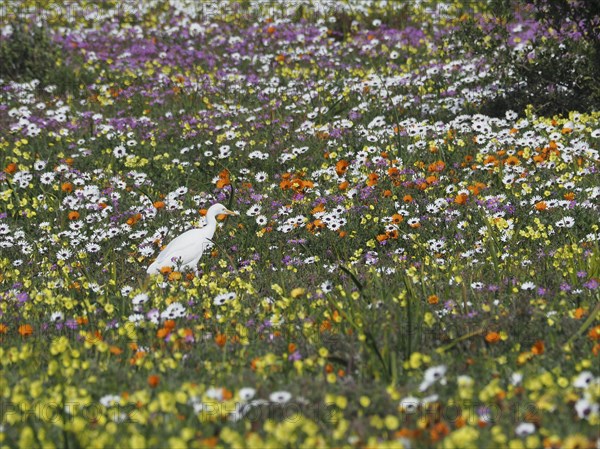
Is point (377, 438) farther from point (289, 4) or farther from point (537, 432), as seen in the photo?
point (289, 4)

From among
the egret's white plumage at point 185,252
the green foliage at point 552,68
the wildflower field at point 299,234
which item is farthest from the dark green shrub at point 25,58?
the egret's white plumage at point 185,252

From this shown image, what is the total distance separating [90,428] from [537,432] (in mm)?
1856

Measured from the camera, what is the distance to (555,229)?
6031 millimetres

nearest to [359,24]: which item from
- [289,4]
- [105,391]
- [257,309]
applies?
[289,4]

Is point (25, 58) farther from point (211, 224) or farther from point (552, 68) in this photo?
point (552, 68)

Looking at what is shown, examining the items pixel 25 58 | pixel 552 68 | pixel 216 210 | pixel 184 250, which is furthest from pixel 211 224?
pixel 25 58

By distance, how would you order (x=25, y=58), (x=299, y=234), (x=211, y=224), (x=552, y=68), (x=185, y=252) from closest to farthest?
(x=185, y=252) → (x=211, y=224) → (x=299, y=234) → (x=552, y=68) → (x=25, y=58)

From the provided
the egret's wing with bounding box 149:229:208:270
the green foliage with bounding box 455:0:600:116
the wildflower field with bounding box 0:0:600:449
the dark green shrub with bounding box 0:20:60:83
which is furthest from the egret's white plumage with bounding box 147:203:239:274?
the dark green shrub with bounding box 0:20:60:83

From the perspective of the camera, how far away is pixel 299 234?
259 inches

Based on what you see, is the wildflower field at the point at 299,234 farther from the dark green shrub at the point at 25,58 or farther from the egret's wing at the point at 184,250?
the egret's wing at the point at 184,250

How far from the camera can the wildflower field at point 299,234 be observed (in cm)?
326

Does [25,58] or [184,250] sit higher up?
[184,250]

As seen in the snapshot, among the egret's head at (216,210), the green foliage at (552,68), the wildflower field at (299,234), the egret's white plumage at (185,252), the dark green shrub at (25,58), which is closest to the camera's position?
the wildflower field at (299,234)

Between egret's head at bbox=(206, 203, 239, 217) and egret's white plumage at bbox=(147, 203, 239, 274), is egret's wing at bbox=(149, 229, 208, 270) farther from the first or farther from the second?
egret's head at bbox=(206, 203, 239, 217)
